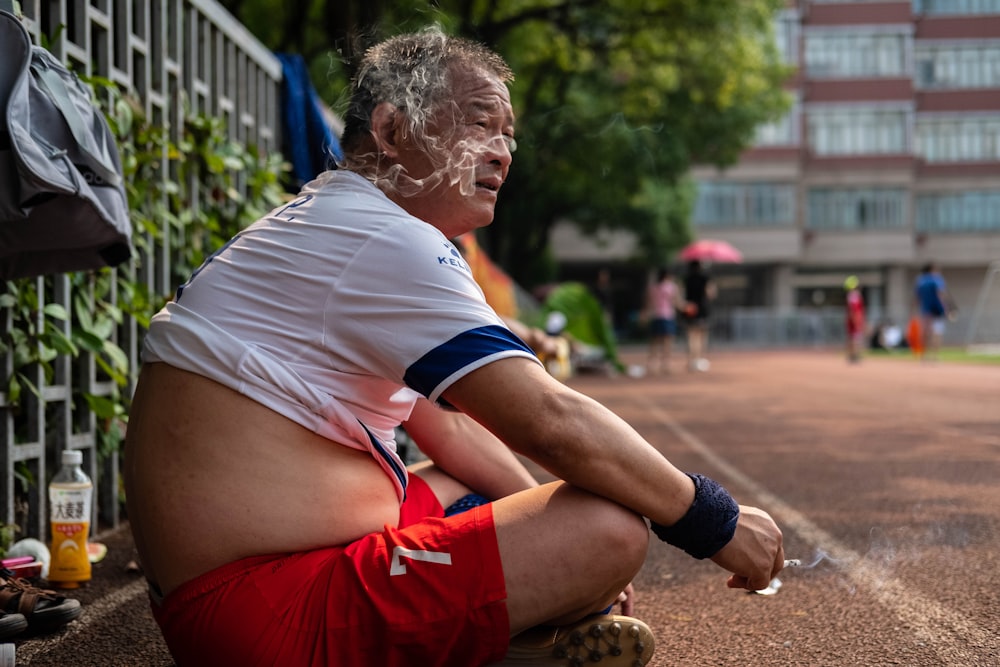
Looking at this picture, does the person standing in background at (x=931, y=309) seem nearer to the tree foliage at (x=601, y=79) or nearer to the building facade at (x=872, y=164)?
the tree foliage at (x=601, y=79)

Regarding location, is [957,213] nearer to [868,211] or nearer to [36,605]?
[868,211]

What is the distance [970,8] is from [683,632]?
175 ft

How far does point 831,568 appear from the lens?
4.02 metres

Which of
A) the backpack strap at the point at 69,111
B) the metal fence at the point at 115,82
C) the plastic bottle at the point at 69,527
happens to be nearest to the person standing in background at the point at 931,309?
the metal fence at the point at 115,82

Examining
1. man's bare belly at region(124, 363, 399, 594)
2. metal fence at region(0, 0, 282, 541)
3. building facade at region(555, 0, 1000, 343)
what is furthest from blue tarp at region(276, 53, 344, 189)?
building facade at region(555, 0, 1000, 343)

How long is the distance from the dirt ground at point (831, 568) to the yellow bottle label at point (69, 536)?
0.09 meters

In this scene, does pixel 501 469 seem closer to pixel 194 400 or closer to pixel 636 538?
pixel 636 538

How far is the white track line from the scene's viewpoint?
2949mm

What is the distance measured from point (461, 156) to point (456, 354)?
0.55 metres

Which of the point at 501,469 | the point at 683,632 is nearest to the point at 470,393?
the point at 501,469

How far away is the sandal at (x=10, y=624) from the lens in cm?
296

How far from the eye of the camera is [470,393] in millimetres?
1981

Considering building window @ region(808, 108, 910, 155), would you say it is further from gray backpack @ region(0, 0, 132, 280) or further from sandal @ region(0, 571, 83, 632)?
sandal @ region(0, 571, 83, 632)

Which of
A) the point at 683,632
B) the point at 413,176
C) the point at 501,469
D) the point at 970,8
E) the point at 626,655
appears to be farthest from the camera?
→ the point at 970,8
